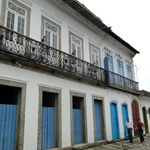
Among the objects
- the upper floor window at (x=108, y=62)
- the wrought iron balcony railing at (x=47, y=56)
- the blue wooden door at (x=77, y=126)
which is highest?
the upper floor window at (x=108, y=62)

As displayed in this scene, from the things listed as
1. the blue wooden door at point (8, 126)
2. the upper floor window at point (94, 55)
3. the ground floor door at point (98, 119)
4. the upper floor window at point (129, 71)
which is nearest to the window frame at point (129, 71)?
the upper floor window at point (129, 71)

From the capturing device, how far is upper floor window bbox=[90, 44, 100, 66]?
42.2 feet

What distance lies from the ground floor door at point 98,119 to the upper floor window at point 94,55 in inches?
99.7

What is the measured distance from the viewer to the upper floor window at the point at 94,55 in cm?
1287

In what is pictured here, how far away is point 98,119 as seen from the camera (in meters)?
12.1

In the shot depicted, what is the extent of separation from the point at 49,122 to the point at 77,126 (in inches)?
80.3

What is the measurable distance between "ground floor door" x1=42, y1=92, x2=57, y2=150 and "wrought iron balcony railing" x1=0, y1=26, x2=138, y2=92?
1632mm

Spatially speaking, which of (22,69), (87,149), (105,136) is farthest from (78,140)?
(22,69)

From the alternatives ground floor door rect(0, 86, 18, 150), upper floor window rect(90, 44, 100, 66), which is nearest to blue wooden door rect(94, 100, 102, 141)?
upper floor window rect(90, 44, 100, 66)

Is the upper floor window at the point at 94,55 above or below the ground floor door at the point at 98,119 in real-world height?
above

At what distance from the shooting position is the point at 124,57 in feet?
57.6

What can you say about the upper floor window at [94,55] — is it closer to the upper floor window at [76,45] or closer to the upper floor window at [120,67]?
the upper floor window at [76,45]

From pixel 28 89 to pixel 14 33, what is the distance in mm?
2215

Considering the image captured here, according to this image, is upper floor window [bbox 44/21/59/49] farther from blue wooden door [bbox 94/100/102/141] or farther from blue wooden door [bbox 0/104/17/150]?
blue wooden door [bbox 94/100/102/141]
